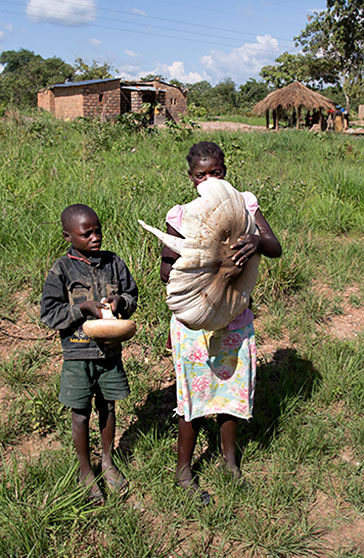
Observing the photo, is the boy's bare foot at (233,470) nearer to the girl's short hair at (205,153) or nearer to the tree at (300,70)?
the girl's short hair at (205,153)

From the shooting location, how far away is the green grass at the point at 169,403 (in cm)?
200

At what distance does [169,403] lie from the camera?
9.74 feet

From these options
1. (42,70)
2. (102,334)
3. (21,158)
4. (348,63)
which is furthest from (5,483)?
(42,70)

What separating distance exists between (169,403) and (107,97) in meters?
22.1

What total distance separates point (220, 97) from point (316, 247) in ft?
192

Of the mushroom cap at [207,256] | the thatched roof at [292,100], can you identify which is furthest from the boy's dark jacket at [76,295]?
the thatched roof at [292,100]

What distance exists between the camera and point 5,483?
6.77ft

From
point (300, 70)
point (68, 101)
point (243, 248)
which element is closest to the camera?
point (243, 248)

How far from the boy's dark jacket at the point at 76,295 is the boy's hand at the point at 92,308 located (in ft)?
0.07

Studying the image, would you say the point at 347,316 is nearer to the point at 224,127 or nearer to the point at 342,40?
the point at 224,127

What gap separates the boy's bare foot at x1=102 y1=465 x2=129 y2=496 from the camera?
2188 mm

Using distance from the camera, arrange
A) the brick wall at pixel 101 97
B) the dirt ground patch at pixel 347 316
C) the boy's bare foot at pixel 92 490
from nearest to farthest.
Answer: the boy's bare foot at pixel 92 490
the dirt ground patch at pixel 347 316
the brick wall at pixel 101 97

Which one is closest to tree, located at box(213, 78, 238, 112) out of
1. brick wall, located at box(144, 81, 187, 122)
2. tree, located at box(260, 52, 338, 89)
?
tree, located at box(260, 52, 338, 89)

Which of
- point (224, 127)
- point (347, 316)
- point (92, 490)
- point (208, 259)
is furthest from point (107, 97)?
point (208, 259)
